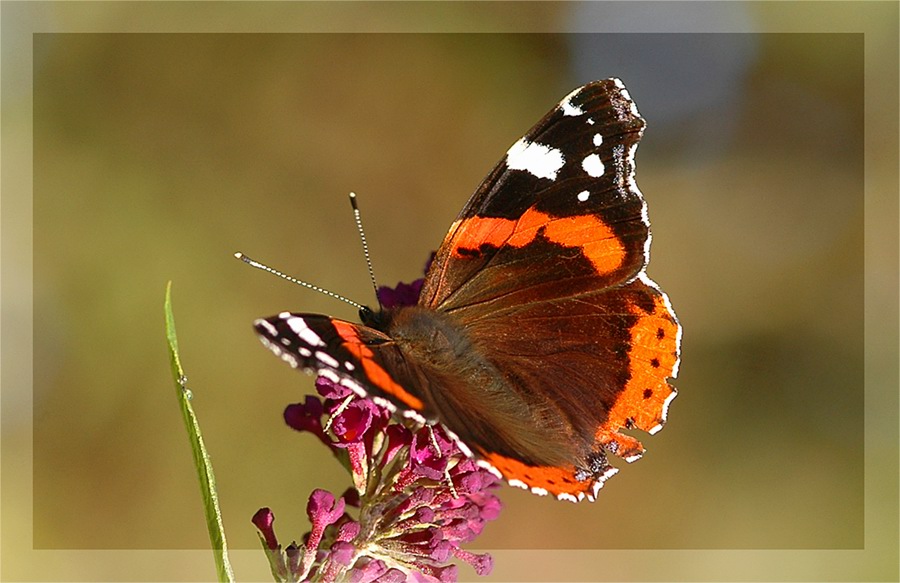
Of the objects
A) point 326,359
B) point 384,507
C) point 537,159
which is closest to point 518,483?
point 384,507

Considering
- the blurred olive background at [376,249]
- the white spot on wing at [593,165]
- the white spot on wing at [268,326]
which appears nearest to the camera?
the white spot on wing at [268,326]

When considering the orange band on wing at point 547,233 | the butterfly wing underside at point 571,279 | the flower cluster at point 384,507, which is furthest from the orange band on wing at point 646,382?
the flower cluster at point 384,507

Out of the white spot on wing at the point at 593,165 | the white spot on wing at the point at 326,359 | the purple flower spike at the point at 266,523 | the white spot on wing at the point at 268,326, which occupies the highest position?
the white spot on wing at the point at 593,165

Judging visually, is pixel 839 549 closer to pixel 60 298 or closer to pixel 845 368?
pixel 845 368

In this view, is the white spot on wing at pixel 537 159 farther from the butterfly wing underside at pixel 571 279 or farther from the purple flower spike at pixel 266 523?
the purple flower spike at pixel 266 523

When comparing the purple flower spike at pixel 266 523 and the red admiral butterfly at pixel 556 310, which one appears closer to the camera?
Result: the purple flower spike at pixel 266 523

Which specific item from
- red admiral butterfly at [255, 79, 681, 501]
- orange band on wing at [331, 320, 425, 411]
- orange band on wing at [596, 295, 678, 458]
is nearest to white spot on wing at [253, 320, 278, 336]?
orange band on wing at [331, 320, 425, 411]

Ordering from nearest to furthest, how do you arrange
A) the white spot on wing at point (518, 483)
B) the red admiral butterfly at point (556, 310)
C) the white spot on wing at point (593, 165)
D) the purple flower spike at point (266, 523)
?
the white spot on wing at point (518, 483) < the purple flower spike at point (266, 523) < the red admiral butterfly at point (556, 310) < the white spot on wing at point (593, 165)

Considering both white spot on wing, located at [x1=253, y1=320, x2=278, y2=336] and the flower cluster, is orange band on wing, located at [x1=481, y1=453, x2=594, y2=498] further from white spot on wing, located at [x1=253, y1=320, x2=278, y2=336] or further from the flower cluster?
white spot on wing, located at [x1=253, y1=320, x2=278, y2=336]
